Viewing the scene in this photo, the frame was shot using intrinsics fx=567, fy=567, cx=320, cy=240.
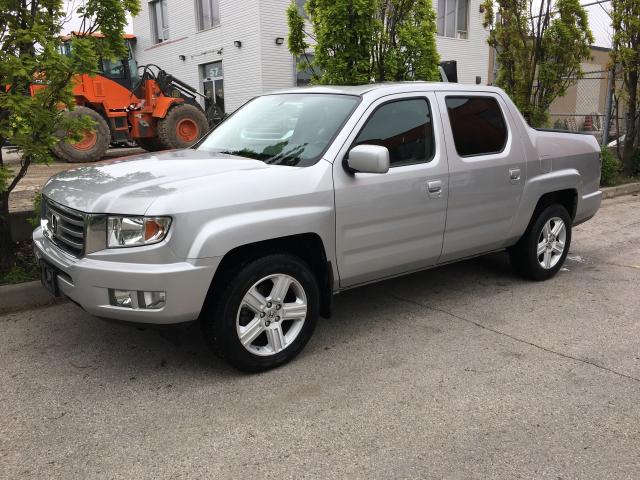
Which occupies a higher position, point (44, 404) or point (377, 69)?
point (377, 69)

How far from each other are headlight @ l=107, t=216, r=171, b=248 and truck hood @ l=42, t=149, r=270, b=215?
0.18ft

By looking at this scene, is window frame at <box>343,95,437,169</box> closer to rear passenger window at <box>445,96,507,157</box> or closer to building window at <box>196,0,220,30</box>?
rear passenger window at <box>445,96,507,157</box>

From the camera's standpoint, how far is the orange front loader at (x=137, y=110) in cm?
1361

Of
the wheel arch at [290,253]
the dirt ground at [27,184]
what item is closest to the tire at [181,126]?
the dirt ground at [27,184]

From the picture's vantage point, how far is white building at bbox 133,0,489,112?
16.9 m

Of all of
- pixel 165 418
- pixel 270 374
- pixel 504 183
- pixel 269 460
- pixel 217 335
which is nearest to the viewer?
pixel 269 460

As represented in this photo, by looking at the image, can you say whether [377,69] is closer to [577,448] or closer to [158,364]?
[158,364]

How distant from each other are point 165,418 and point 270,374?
72 centimetres

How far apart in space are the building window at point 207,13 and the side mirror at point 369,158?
17044mm

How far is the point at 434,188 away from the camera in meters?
4.14

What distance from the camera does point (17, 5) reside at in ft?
14.3

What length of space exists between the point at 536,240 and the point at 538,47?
6.00 meters

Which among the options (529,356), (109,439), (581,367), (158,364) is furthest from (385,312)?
(109,439)

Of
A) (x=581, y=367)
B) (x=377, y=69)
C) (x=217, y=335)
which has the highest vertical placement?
(x=377, y=69)
